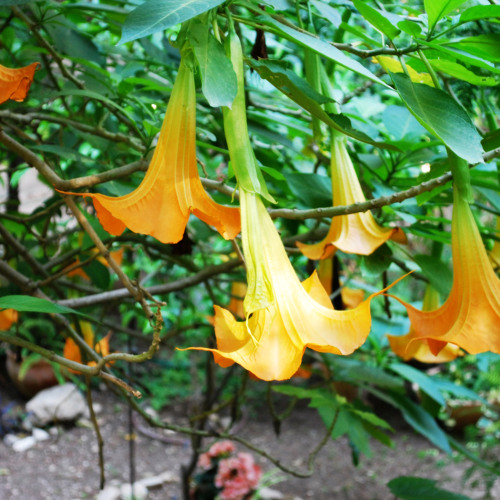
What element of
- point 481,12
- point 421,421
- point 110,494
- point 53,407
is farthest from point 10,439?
point 481,12

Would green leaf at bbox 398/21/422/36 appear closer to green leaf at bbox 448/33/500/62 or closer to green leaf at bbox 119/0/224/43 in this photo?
green leaf at bbox 448/33/500/62

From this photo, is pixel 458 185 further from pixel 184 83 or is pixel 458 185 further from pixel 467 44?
pixel 184 83

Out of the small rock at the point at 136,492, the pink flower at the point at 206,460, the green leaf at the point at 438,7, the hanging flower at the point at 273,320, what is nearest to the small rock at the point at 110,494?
the small rock at the point at 136,492

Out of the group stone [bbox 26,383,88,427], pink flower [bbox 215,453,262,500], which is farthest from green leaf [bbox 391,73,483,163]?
stone [bbox 26,383,88,427]

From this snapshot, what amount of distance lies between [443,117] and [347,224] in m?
0.18

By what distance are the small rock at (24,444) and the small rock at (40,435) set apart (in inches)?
0.8

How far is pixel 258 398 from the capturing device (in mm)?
3479

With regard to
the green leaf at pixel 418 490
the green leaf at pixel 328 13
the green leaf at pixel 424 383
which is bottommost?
the green leaf at pixel 418 490

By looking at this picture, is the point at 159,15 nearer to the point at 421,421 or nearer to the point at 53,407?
the point at 421,421

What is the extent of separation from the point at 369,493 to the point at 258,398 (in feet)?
3.56

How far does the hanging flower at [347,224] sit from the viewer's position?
56 cm

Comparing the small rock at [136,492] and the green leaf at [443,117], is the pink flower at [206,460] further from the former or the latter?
the green leaf at [443,117]

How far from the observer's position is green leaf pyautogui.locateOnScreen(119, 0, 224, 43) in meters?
0.35

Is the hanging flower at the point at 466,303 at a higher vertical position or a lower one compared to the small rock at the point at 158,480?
higher
